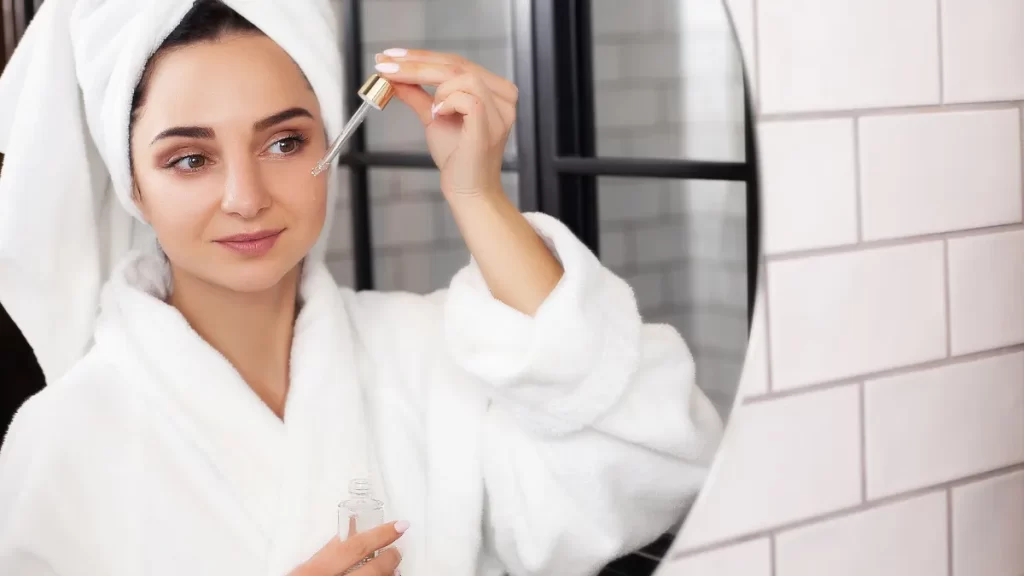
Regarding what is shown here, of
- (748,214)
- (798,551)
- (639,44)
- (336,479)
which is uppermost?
(639,44)

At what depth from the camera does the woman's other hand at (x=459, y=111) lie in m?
0.62

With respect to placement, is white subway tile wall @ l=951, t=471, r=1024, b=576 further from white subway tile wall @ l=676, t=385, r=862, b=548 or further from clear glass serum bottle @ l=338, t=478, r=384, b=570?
clear glass serum bottle @ l=338, t=478, r=384, b=570

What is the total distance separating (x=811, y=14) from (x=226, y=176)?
0.46m

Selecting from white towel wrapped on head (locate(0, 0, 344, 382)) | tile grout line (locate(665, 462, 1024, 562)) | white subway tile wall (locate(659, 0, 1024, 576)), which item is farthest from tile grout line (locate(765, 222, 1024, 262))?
white towel wrapped on head (locate(0, 0, 344, 382))

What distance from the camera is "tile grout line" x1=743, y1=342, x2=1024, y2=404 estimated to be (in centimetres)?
80

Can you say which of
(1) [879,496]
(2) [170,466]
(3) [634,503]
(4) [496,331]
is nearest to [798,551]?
(1) [879,496]

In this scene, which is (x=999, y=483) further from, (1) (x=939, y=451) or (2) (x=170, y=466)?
(2) (x=170, y=466)

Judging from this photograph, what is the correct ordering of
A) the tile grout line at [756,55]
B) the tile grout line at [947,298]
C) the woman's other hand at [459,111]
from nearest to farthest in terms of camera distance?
the woman's other hand at [459,111], the tile grout line at [756,55], the tile grout line at [947,298]

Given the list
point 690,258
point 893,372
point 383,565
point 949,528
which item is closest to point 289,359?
point 383,565

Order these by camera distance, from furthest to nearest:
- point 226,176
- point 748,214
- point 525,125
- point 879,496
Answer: point 879,496
point 748,214
point 525,125
point 226,176

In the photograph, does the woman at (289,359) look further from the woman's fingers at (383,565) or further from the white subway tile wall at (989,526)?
the white subway tile wall at (989,526)

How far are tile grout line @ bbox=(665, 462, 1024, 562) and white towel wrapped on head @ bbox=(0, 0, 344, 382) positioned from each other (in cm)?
45

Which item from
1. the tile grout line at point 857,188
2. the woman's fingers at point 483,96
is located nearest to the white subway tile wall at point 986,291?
the tile grout line at point 857,188

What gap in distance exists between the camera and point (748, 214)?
0.76 meters
